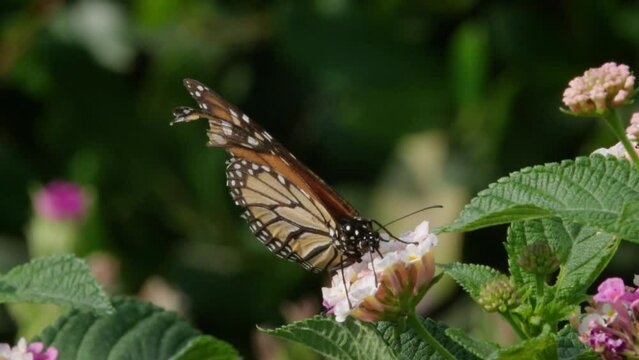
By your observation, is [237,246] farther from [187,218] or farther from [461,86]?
[461,86]

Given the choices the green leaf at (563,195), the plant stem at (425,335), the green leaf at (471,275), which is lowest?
the plant stem at (425,335)

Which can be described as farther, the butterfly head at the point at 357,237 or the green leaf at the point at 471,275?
the butterfly head at the point at 357,237

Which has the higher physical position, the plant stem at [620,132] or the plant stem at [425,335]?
the plant stem at [620,132]

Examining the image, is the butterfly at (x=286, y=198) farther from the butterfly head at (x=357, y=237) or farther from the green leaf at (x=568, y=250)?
the green leaf at (x=568, y=250)

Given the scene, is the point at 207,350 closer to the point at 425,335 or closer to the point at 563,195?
the point at 425,335

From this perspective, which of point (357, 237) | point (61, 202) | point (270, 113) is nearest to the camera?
point (357, 237)

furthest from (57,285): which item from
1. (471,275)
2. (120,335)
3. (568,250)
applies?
(568,250)

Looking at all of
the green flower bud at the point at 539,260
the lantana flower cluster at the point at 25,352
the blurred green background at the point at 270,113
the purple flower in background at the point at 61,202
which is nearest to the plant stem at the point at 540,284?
the green flower bud at the point at 539,260
